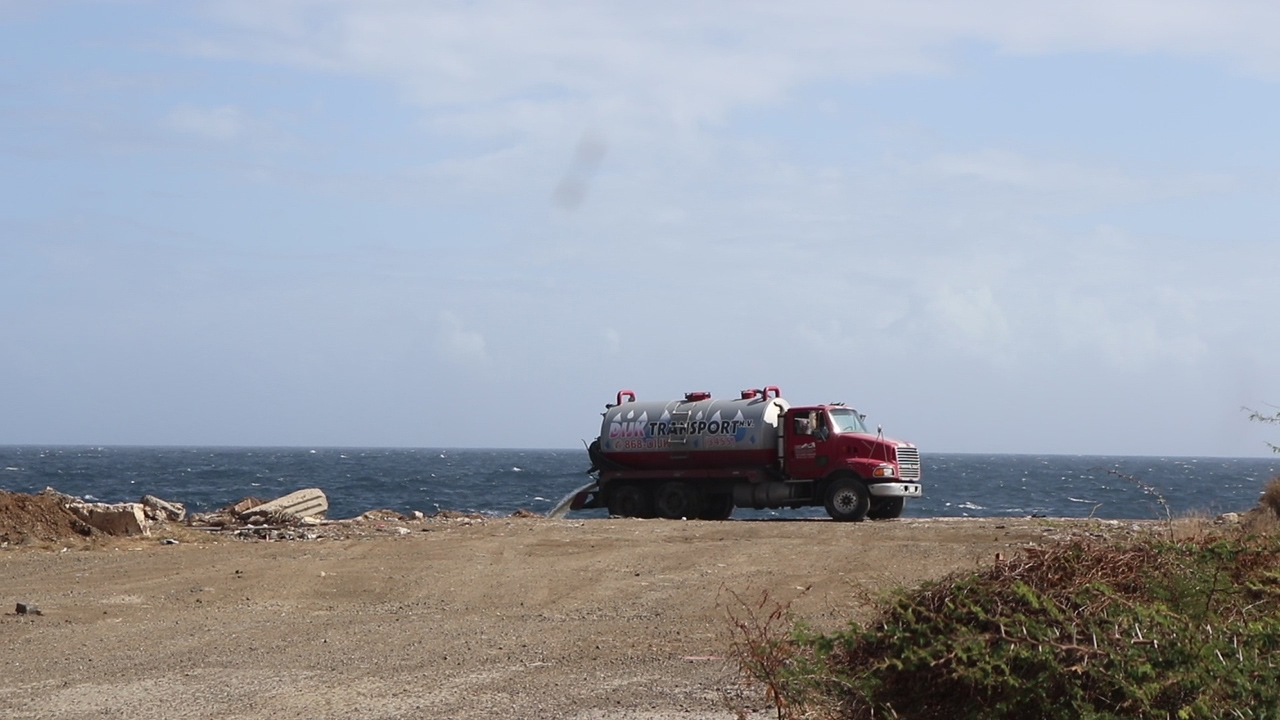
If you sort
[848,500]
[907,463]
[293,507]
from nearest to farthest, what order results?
1. [848,500]
2. [907,463]
3. [293,507]

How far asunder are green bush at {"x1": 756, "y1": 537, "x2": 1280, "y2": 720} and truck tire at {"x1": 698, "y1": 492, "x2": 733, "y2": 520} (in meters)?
21.1

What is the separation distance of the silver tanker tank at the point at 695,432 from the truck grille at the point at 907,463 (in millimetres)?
2389

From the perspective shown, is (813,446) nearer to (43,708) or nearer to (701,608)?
(701,608)

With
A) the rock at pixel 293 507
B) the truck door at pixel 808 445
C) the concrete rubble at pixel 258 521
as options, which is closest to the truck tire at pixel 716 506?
the truck door at pixel 808 445

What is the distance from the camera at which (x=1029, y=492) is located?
204ft

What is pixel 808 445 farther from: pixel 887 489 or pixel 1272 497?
pixel 1272 497

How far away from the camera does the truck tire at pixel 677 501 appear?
27281mm

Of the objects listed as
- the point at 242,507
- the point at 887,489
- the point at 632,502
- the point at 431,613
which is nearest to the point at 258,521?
the point at 242,507

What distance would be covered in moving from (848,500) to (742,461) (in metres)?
2.36

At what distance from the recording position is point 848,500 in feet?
84.4

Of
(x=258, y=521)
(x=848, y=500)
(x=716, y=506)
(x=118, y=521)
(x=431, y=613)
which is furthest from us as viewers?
(x=716, y=506)

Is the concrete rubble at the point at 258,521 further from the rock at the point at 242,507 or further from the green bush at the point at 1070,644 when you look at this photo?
the green bush at the point at 1070,644

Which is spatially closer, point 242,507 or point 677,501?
point 242,507

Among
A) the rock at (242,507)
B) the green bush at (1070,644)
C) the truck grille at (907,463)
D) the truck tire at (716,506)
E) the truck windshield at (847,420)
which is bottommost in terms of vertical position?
the rock at (242,507)
